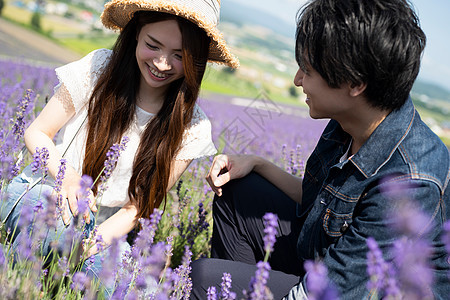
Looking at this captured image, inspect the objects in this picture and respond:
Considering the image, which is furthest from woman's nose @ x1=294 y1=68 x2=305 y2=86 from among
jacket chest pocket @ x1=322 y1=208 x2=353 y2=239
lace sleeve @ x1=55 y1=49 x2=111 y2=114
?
lace sleeve @ x1=55 y1=49 x2=111 y2=114

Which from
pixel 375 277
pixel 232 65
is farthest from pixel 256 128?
pixel 375 277

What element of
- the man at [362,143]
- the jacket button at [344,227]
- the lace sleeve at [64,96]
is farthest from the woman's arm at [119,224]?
the jacket button at [344,227]

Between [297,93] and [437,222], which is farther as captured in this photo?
[297,93]

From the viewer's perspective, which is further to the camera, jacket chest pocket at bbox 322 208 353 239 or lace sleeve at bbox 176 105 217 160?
lace sleeve at bbox 176 105 217 160

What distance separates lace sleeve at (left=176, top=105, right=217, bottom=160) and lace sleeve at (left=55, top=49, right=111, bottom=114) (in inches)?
22.1

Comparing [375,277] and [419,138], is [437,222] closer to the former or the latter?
[419,138]

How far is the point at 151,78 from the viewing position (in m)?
2.05

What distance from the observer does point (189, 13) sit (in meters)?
1.88

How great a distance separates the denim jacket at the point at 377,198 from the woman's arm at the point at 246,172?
1.73 feet

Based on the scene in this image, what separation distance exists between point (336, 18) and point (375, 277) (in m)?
0.92

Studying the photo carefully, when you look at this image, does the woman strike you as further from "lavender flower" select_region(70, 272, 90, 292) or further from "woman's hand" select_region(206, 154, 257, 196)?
"lavender flower" select_region(70, 272, 90, 292)

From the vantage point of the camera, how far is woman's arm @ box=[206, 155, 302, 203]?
2.07 m

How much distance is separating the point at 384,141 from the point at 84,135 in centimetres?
153

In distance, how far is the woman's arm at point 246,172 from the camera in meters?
2.07
